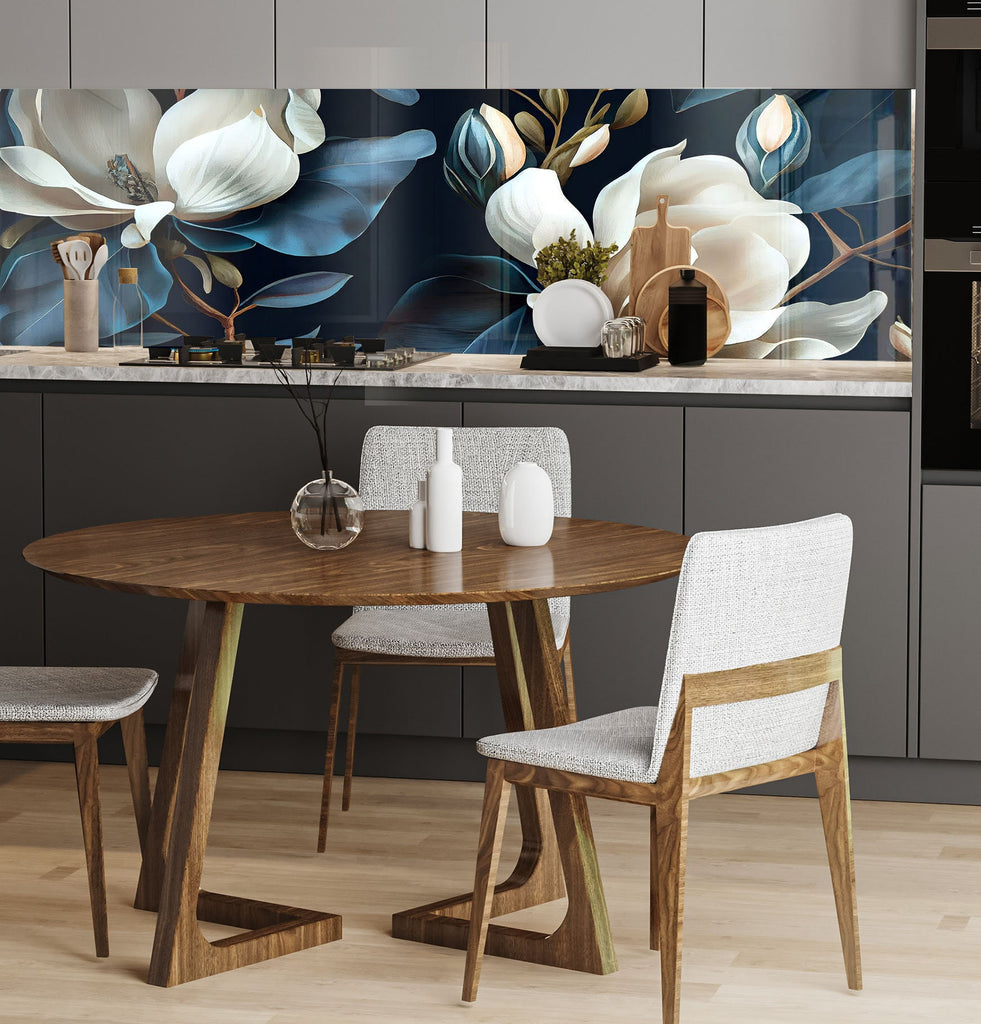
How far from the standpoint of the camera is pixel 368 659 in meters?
3.46

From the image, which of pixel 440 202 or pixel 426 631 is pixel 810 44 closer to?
pixel 440 202

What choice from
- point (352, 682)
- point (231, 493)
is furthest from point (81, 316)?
point (352, 682)

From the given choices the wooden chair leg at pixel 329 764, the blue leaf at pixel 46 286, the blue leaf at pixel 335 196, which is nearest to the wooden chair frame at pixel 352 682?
the wooden chair leg at pixel 329 764

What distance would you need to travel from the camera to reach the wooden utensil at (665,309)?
4.35m

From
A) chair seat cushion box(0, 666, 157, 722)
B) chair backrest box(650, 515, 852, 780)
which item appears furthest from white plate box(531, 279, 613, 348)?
chair backrest box(650, 515, 852, 780)

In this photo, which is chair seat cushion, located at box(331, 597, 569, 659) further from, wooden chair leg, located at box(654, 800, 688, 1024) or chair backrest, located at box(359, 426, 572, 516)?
wooden chair leg, located at box(654, 800, 688, 1024)

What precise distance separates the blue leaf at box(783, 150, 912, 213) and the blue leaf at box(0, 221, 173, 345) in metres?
1.85

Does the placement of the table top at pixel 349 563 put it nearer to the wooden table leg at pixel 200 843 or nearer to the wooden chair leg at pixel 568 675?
the wooden table leg at pixel 200 843

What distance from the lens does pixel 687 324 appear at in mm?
4207

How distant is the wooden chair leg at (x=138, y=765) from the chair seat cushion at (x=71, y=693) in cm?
6

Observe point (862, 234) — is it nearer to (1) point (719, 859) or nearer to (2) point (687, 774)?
(1) point (719, 859)

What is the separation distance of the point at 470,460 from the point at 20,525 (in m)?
1.23

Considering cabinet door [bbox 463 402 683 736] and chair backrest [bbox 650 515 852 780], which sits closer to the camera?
chair backrest [bbox 650 515 852 780]

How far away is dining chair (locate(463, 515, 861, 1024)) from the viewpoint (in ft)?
7.86
